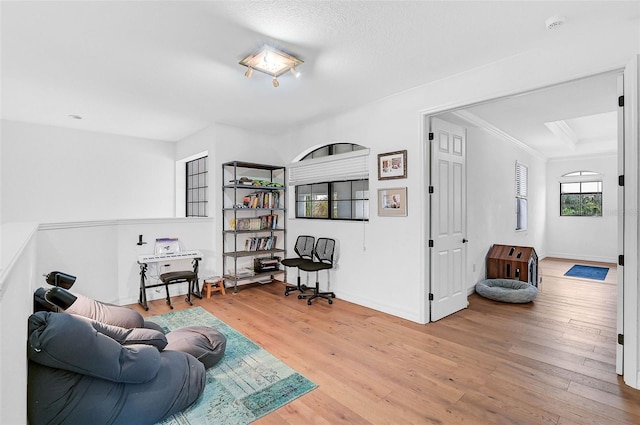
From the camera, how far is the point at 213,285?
189 inches

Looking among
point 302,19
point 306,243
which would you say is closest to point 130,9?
point 302,19

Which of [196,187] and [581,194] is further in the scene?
[581,194]

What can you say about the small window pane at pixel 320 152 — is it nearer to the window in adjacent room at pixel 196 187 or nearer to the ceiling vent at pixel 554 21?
the window in adjacent room at pixel 196 187

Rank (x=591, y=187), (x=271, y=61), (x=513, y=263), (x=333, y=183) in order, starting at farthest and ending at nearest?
(x=591, y=187) → (x=513, y=263) → (x=333, y=183) → (x=271, y=61)

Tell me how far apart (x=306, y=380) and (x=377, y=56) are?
9.29ft

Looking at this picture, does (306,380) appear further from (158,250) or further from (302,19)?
(158,250)

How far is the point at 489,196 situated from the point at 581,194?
460 centimetres

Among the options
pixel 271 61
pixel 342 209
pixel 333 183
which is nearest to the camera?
pixel 271 61

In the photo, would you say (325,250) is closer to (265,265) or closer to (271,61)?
(265,265)

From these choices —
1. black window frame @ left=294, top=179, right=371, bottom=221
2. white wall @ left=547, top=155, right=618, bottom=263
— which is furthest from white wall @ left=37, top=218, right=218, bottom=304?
white wall @ left=547, top=155, right=618, bottom=263

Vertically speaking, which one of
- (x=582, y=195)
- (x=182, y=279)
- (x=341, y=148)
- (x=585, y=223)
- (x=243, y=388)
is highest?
(x=341, y=148)

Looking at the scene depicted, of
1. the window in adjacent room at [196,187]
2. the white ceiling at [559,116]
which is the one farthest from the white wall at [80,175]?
the white ceiling at [559,116]

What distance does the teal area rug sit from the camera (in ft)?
6.35

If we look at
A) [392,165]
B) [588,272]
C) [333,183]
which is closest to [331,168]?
[333,183]
